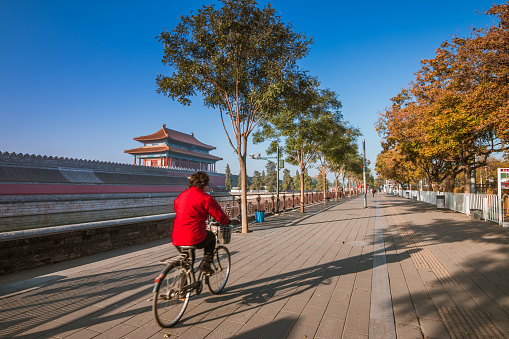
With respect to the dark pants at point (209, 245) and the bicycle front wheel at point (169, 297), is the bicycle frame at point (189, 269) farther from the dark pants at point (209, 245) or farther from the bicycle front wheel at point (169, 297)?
the dark pants at point (209, 245)

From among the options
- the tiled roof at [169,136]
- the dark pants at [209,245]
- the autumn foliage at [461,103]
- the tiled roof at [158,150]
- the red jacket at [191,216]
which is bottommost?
the dark pants at [209,245]

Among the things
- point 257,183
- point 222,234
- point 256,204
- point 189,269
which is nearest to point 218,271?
point 222,234

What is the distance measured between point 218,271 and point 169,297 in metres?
1.11

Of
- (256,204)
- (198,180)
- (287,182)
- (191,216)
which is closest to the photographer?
(191,216)

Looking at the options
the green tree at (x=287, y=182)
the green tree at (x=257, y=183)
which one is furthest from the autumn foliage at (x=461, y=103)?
the green tree at (x=287, y=182)

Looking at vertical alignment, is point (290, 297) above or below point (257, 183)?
below

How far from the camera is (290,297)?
4.30 meters

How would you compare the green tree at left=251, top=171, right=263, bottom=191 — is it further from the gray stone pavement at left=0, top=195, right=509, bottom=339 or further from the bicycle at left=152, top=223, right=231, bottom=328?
the bicycle at left=152, top=223, right=231, bottom=328

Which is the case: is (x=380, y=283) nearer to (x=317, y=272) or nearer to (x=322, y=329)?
(x=317, y=272)

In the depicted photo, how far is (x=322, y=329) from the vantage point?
3307 mm

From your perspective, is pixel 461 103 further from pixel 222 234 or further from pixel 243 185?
pixel 222 234

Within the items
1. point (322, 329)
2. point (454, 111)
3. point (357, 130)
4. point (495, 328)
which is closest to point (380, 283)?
point (495, 328)

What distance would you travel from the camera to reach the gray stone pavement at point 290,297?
3287 millimetres

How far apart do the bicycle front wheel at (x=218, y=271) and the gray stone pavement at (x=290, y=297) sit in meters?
0.13
